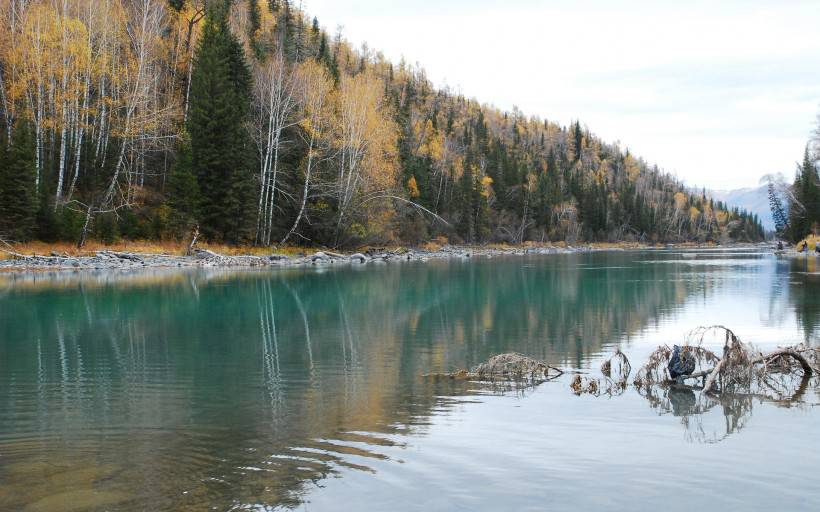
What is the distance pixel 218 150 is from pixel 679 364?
4163 cm

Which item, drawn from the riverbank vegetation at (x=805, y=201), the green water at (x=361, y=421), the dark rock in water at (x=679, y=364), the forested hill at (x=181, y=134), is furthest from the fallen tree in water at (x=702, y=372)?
the riverbank vegetation at (x=805, y=201)

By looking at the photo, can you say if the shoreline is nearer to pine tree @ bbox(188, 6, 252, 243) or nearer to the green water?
pine tree @ bbox(188, 6, 252, 243)

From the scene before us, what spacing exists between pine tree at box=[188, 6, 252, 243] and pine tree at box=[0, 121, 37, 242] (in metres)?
11.7

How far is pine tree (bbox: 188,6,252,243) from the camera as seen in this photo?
46625mm

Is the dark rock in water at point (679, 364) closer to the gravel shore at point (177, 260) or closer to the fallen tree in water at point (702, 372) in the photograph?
the fallen tree in water at point (702, 372)

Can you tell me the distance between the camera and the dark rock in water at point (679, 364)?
1131 centimetres

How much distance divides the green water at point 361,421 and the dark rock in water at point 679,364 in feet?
1.97

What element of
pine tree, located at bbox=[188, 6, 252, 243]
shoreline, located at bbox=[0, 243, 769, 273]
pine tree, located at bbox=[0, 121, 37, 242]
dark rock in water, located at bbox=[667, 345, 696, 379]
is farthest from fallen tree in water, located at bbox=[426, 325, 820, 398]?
pine tree, located at bbox=[188, 6, 252, 243]

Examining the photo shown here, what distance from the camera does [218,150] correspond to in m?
47.2

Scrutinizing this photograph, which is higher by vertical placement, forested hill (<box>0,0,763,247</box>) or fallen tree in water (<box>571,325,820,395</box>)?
forested hill (<box>0,0,763,247</box>)

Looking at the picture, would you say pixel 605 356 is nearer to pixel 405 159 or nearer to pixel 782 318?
pixel 782 318

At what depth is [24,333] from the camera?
16.5m

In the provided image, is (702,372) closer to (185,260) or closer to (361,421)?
(361,421)

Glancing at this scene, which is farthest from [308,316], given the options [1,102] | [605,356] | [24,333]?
[1,102]
